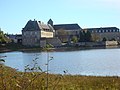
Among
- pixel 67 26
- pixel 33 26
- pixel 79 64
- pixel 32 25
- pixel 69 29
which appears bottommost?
pixel 79 64

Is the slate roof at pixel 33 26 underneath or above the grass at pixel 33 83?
above

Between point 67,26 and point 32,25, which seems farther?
point 67,26

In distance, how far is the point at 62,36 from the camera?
12481cm

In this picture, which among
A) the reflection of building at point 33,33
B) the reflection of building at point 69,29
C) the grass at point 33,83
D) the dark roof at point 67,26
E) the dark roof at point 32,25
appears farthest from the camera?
the dark roof at point 67,26

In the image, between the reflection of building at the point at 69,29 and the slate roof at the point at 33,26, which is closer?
the slate roof at the point at 33,26

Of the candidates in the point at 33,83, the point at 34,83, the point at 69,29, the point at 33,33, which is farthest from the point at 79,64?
the point at 69,29

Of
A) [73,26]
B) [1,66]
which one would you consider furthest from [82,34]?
[1,66]

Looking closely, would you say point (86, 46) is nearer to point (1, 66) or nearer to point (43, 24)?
point (43, 24)

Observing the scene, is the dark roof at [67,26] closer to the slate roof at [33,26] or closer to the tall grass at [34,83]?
the slate roof at [33,26]

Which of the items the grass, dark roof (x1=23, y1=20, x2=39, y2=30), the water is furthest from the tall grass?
dark roof (x1=23, y1=20, x2=39, y2=30)

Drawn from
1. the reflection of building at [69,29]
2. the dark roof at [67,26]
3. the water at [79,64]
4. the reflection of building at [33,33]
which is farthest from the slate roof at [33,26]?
the water at [79,64]

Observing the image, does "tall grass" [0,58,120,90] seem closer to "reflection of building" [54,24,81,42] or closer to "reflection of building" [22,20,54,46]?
"reflection of building" [22,20,54,46]

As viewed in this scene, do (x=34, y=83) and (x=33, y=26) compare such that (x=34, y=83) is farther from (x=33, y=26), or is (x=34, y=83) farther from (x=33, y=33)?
(x=33, y=33)

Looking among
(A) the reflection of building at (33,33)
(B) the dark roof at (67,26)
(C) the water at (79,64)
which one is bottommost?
(C) the water at (79,64)
